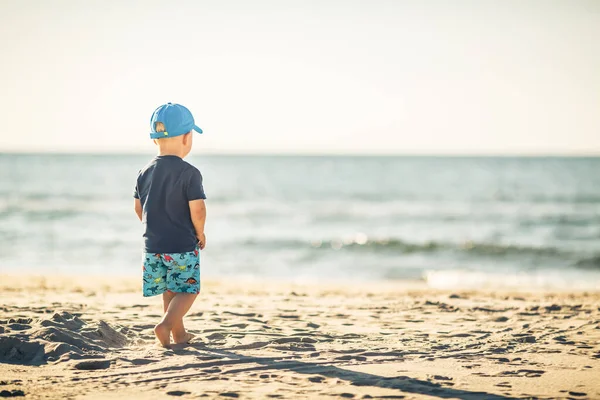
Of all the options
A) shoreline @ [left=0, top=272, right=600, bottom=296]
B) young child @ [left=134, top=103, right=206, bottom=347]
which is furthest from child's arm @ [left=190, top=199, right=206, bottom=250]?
shoreline @ [left=0, top=272, right=600, bottom=296]

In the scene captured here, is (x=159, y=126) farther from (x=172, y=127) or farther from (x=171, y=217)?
(x=171, y=217)

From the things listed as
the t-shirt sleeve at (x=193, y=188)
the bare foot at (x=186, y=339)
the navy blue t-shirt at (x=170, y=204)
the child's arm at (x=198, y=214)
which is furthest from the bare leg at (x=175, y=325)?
the t-shirt sleeve at (x=193, y=188)

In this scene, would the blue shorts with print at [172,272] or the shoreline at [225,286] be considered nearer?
the blue shorts with print at [172,272]

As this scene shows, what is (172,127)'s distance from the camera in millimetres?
4312

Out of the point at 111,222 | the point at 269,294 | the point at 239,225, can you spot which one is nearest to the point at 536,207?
the point at 239,225

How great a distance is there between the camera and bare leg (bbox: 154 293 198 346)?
4285 millimetres

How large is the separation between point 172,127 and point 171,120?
1.9 inches

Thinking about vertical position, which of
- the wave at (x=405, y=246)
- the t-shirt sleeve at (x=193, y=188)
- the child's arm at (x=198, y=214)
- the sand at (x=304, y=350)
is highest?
the t-shirt sleeve at (x=193, y=188)

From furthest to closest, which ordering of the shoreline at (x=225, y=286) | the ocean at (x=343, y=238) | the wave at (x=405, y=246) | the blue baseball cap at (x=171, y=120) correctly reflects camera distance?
the wave at (x=405, y=246)
the ocean at (x=343, y=238)
the shoreline at (x=225, y=286)
the blue baseball cap at (x=171, y=120)

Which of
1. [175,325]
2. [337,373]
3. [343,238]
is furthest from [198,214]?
[343,238]

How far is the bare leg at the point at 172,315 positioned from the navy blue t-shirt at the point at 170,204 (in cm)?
33

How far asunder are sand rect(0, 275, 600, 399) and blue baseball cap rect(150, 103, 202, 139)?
4.70 ft

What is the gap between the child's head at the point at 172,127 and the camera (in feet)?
14.2

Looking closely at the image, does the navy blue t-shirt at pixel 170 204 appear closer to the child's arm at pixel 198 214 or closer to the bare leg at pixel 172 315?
the child's arm at pixel 198 214
